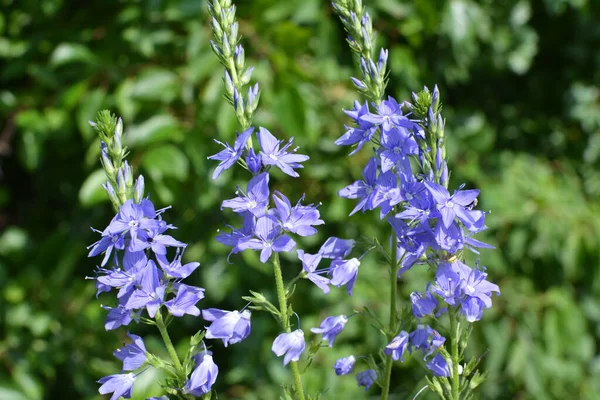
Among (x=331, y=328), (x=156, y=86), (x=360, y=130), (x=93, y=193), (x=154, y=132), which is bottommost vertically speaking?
(x=93, y=193)

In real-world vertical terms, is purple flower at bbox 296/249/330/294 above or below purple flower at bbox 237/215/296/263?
below

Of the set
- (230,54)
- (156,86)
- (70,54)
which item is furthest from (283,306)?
(70,54)

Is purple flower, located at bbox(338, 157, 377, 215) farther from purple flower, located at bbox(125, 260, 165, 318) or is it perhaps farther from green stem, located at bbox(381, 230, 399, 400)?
purple flower, located at bbox(125, 260, 165, 318)

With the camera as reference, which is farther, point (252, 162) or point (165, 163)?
point (165, 163)

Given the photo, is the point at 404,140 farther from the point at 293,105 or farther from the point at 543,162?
the point at 543,162

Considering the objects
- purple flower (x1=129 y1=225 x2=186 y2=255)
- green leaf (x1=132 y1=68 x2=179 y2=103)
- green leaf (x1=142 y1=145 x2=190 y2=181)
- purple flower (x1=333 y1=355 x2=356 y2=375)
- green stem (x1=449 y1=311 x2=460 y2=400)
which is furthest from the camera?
green leaf (x1=132 y1=68 x2=179 y2=103)

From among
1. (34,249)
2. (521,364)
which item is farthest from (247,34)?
(521,364)

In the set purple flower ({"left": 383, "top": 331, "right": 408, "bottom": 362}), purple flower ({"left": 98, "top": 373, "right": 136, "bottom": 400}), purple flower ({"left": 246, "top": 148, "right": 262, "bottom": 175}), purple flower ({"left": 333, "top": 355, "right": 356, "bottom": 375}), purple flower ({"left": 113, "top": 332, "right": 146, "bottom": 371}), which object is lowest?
purple flower ({"left": 333, "top": 355, "right": 356, "bottom": 375})

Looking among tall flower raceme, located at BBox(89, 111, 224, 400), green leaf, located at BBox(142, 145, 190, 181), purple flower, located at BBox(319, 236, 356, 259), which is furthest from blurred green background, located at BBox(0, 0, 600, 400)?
tall flower raceme, located at BBox(89, 111, 224, 400)

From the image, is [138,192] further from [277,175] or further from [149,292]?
[277,175]
